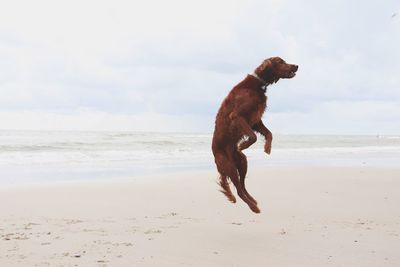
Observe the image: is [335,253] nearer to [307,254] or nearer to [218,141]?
[307,254]

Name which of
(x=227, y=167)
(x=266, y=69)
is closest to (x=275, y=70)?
(x=266, y=69)

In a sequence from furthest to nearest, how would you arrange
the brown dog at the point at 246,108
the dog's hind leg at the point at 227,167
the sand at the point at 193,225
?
1. the sand at the point at 193,225
2. the dog's hind leg at the point at 227,167
3. the brown dog at the point at 246,108

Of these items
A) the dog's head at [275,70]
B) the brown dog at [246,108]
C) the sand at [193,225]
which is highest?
the dog's head at [275,70]

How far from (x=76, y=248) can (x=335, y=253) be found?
275 centimetres

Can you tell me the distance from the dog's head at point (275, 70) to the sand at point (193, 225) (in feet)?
6.23

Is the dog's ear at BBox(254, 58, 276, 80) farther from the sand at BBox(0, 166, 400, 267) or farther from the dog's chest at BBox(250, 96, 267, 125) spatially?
the sand at BBox(0, 166, 400, 267)

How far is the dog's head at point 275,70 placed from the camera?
3.78m

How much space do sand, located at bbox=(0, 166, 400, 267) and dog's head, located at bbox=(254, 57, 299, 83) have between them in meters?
1.90

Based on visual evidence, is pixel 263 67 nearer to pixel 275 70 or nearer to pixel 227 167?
pixel 275 70

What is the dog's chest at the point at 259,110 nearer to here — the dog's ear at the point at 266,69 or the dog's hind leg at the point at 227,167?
the dog's ear at the point at 266,69

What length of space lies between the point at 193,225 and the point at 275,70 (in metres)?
3.52

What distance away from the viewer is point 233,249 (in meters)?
5.21

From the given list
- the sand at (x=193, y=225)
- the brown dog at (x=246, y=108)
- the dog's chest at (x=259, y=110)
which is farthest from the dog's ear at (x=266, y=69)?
the sand at (x=193, y=225)

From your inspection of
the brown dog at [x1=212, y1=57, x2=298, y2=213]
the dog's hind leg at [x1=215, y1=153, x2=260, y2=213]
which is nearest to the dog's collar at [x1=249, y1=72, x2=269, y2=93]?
the brown dog at [x1=212, y1=57, x2=298, y2=213]
